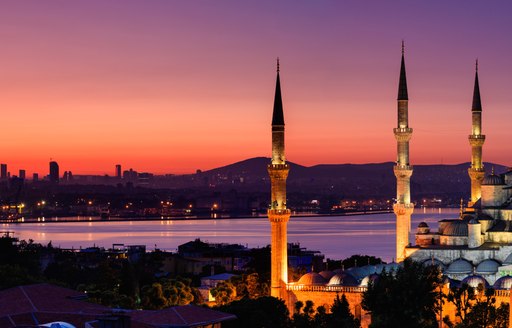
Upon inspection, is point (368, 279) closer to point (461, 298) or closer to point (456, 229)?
point (461, 298)

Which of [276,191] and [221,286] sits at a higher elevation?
[276,191]

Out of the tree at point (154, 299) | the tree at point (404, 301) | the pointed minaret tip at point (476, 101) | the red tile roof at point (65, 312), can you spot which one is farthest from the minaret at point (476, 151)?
the red tile roof at point (65, 312)

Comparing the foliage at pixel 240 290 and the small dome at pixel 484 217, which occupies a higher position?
the small dome at pixel 484 217

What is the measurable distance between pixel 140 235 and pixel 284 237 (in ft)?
446

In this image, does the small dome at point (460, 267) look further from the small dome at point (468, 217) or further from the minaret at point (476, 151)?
the minaret at point (476, 151)

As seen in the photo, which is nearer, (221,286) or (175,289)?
(175,289)

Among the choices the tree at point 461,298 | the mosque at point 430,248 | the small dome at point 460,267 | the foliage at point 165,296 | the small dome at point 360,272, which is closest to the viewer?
the tree at point 461,298

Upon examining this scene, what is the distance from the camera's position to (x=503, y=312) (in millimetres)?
39719

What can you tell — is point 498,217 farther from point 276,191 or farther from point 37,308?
point 37,308

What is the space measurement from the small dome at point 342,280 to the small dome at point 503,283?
5.99m

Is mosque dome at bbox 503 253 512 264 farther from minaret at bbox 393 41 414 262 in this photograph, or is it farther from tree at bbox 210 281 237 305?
tree at bbox 210 281 237 305

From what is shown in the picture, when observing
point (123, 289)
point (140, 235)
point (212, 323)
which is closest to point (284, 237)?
point (123, 289)

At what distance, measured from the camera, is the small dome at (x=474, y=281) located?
41781 millimetres

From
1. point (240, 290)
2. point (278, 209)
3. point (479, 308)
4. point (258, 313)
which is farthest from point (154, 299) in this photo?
point (479, 308)
